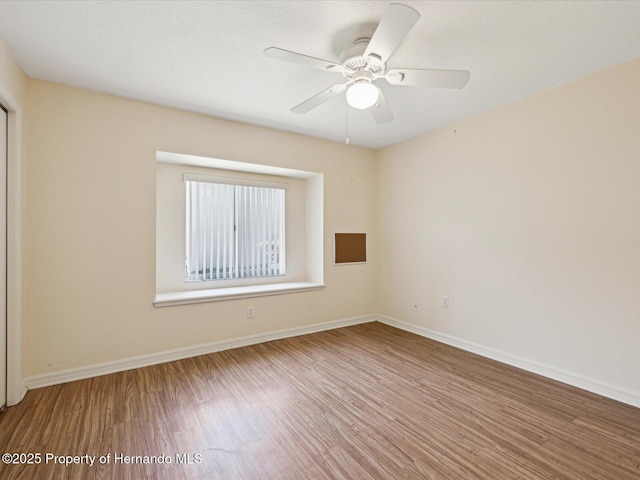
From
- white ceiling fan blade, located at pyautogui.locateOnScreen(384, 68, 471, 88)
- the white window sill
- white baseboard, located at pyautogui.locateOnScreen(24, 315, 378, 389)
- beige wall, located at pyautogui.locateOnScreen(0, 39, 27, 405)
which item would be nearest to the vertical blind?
the white window sill

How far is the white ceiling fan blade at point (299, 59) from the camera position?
163cm

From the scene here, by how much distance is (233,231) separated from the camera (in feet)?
12.8

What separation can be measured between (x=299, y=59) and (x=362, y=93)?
0.43 m

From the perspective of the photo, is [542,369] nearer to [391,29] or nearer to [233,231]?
[391,29]

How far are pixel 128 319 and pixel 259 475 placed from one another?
2024 mm

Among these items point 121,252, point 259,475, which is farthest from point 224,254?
point 259,475

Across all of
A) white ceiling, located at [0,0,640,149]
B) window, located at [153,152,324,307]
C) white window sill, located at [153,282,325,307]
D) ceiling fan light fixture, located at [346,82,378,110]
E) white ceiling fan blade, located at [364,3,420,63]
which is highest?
white ceiling, located at [0,0,640,149]

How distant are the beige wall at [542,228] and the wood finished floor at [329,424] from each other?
1.44 ft

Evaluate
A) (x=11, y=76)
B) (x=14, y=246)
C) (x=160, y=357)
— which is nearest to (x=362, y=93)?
(x=11, y=76)

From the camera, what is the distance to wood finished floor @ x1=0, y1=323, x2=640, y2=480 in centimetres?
159

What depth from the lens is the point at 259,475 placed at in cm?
154

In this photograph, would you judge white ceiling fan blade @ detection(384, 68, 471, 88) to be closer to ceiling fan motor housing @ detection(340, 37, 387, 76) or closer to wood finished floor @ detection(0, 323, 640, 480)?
ceiling fan motor housing @ detection(340, 37, 387, 76)

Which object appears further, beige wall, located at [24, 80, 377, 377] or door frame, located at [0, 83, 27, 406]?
beige wall, located at [24, 80, 377, 377]

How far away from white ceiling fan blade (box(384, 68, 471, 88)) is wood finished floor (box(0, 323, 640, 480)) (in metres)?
2.22
